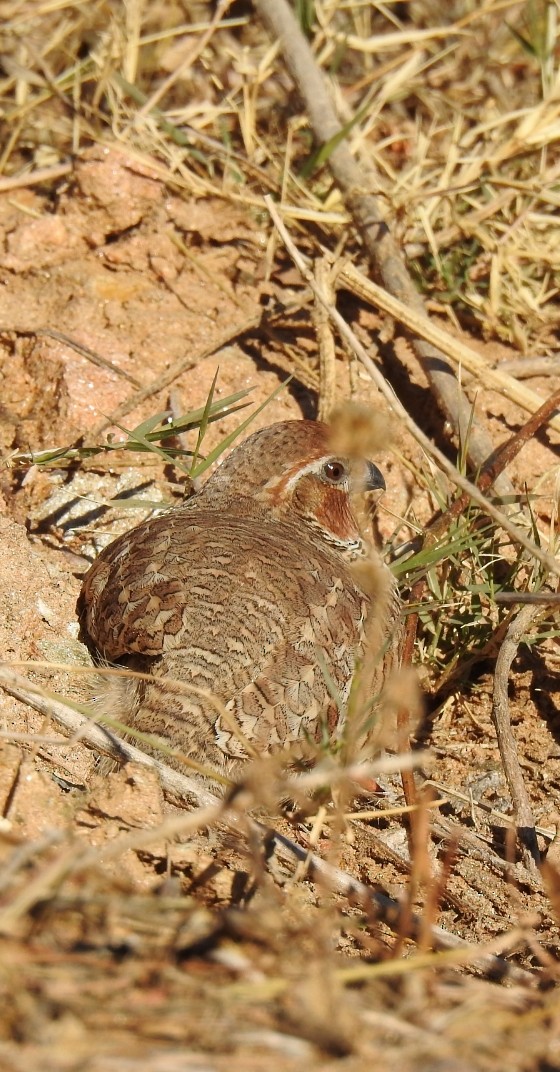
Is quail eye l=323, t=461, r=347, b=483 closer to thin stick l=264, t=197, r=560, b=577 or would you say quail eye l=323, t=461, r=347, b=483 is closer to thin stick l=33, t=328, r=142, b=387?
thin stick l=264, t=197, r=560, b=577

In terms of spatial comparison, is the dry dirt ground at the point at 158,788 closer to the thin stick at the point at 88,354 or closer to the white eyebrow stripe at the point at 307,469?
the thin stick at the point at 88,354

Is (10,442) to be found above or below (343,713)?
above

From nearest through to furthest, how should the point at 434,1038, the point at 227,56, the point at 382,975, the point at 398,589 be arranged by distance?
the point at 434,1038
the point at 382,975
the point at 398,589
the point at 227,56

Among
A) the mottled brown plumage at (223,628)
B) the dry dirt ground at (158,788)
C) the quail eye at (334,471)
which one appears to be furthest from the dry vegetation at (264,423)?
the quail eye at (334,471)

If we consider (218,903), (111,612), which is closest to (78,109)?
(111,612)

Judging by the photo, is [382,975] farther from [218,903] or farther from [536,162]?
[536,162]

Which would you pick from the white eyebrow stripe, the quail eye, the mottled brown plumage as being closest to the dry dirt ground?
the mottled brown plumage
